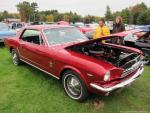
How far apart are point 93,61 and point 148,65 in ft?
12.6

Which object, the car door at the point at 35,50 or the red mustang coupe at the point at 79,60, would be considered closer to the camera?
the red mustang coupe at the point at 79,60

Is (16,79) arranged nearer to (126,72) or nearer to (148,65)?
(126,72)

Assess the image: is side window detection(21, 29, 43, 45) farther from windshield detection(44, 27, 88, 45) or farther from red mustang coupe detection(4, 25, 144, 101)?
windshield detection(44, 27, 88, 45)

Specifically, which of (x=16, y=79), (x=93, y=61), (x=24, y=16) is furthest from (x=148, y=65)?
(x=24, y=16)

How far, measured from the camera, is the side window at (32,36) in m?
5.56

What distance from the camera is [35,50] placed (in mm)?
5477

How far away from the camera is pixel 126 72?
4277 mm

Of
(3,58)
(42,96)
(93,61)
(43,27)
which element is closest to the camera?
(93,61)

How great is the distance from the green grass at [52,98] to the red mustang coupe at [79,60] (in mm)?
290

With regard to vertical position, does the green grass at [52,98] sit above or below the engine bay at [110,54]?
below

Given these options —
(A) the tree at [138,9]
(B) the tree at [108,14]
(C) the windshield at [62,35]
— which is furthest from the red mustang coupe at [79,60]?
(B) the tree at [108,14]

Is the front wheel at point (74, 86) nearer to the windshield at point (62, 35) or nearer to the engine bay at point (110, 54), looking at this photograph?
the engine bay at point (110, 54)

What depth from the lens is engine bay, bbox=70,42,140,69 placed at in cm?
476

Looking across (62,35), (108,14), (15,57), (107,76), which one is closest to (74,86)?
(107,76)
